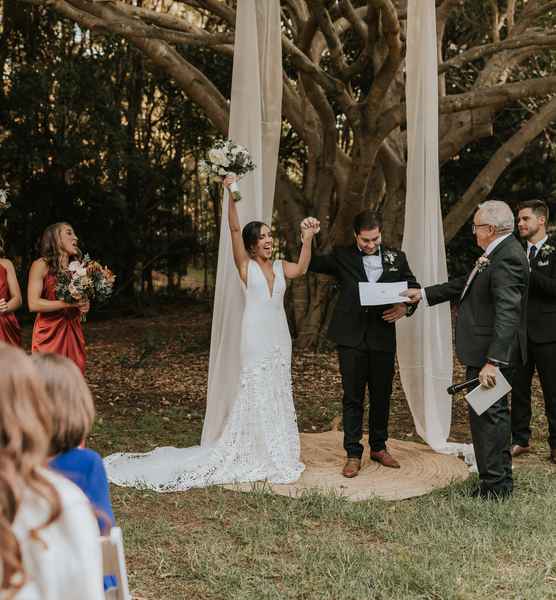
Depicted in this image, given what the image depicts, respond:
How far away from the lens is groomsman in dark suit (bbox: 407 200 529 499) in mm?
4336

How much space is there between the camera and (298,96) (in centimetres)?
890

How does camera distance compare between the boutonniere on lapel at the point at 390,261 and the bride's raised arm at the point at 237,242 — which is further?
the boutonniere on lapel at the point at 390,261

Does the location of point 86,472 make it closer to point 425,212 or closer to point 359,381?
point 359,381

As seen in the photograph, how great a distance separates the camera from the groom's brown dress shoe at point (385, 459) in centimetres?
530

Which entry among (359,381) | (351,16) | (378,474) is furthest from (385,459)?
(351,16)

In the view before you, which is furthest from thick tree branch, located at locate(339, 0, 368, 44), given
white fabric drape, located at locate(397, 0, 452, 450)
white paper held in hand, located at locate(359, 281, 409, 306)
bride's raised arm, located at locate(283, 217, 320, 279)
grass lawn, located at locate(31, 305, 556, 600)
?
grass lawn, located at locate(31, 305, 556, 600)

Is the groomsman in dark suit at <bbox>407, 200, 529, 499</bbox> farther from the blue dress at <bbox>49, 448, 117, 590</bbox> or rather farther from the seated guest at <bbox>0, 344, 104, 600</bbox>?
the seated guest at <bbox>0, 344, 104, 600</bbox>

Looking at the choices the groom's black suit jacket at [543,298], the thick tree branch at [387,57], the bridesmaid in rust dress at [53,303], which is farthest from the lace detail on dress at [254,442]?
the thick tree branch at [387,57]

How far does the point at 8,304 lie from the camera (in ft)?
17.1

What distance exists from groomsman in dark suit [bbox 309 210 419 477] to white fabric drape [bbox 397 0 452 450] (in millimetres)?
226

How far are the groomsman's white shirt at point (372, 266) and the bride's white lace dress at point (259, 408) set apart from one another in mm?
568

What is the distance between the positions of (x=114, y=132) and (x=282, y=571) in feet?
33.9

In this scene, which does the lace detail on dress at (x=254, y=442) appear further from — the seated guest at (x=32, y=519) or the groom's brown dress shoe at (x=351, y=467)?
the seated guest at (x=32, y=519)

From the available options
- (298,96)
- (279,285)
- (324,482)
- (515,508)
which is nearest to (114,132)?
(298,96)
